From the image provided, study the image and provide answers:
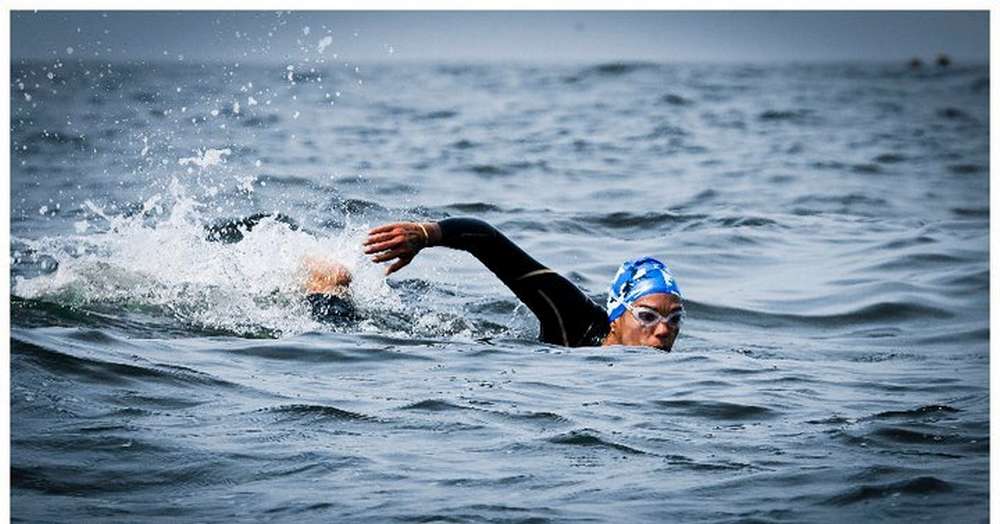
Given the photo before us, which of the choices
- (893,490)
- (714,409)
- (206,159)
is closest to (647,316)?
(714,409)

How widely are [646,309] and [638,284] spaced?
177 mm

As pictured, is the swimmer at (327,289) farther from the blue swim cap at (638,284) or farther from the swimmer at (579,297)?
the blue swim cap at (638,284)

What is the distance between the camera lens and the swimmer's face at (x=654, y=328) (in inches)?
346

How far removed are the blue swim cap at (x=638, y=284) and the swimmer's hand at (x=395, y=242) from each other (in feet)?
5.66

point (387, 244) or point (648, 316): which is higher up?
point (387, 244)

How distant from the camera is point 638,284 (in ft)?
29.1

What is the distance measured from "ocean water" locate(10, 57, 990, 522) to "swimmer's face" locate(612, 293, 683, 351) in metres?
0.13

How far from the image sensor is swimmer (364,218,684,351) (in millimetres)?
8250

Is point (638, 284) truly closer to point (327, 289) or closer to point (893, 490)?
point (327, 289)

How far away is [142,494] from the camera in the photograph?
6.02m

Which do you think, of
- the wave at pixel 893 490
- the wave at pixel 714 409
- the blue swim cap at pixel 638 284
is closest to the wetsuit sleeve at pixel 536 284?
the blue swim cap at pixel 638 284

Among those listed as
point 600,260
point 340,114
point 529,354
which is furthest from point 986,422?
point 340,114

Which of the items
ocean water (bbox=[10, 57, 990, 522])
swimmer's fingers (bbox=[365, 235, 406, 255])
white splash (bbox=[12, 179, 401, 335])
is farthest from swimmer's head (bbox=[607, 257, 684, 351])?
swimmer's fingers (bbox=[365, 235, 406, 255])

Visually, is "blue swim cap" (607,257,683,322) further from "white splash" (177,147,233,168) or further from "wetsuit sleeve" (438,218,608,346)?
"white splash" (177,147,233,168)
